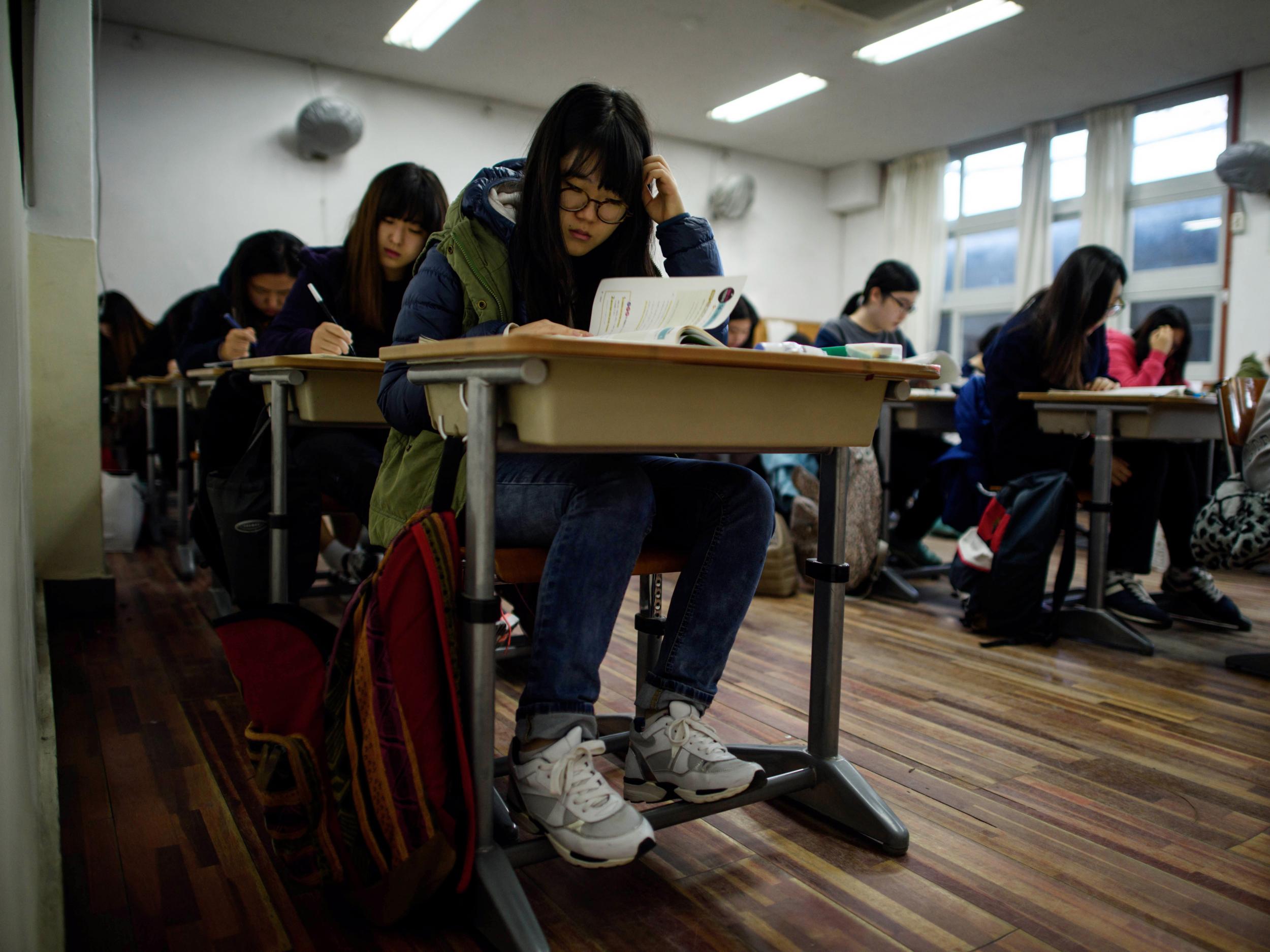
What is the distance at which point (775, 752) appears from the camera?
4.31 feet

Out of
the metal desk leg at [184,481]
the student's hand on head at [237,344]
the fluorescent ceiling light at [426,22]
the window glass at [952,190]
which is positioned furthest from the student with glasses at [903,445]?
the window glass at [952,190]

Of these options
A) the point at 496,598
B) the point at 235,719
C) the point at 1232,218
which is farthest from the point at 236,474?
the point at 1232,218

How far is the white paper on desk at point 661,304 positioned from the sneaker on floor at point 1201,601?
2.33 m

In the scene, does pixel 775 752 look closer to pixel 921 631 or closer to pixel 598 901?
pixel 598 901

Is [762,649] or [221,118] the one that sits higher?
[221,118]

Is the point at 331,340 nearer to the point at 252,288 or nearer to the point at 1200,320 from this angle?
the point at 252,288

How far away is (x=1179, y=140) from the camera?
572cm

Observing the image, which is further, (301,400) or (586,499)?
(301,400)

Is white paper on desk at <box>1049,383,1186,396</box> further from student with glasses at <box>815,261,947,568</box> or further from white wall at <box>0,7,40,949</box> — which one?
white wall at <box>0,7,40,949</box>

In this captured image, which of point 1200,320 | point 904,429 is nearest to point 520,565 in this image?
point 904,429

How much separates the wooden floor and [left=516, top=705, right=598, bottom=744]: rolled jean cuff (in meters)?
0.21

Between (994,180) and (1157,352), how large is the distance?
309cm

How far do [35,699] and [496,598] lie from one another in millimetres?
957

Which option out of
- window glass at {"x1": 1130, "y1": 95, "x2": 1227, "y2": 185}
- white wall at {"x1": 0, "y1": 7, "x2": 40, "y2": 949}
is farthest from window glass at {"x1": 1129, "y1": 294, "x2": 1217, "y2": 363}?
white wall at {"x1": 0, "y1": 7, "x2": 40, "y2": 949}
